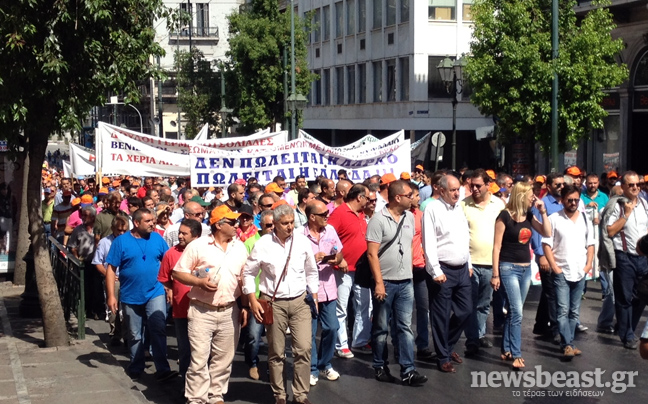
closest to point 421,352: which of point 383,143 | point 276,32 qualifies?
point 383,143

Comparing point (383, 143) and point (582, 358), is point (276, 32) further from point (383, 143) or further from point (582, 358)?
point (582, 358)

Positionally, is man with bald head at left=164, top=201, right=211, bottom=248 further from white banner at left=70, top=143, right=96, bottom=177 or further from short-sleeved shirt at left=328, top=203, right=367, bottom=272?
white banner at left=70, top=143, right=96, bottom=177

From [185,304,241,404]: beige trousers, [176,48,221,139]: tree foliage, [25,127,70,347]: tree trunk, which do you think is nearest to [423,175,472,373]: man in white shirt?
[185,304,241,404]: beige trousers

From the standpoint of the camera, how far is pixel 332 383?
9.08m

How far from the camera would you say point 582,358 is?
9.92m

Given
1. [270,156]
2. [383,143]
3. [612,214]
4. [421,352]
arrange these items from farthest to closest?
1. [383,143]
2. [270,156]
3. [612,214]
4. [421,352]

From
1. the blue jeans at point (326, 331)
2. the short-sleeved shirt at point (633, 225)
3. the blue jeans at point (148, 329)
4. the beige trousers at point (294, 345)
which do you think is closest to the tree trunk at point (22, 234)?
the blue jeans at point (148, 329)

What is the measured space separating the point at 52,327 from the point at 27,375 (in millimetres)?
1331

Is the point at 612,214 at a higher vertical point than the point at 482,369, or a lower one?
higher

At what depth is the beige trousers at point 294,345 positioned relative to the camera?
26.2 feet

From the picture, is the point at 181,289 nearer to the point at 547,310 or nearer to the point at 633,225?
the point at 547,310

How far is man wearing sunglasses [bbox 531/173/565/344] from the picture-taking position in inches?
397

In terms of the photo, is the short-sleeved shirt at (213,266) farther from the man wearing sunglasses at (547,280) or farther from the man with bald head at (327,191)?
the man with bald head at (327,191)

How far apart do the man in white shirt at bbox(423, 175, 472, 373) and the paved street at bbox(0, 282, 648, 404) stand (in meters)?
0.43
